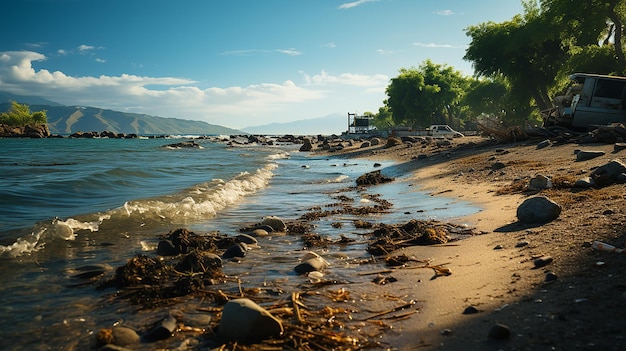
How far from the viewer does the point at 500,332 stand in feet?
10.1

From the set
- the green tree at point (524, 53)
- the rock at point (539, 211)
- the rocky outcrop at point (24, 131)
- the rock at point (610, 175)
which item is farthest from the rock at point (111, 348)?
the rocky outcrop at point (24, 131)

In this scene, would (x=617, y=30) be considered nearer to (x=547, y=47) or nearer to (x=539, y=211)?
(x=547, y=47)

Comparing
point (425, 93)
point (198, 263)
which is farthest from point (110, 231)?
point (425, 93)

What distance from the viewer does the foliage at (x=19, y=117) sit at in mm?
104775

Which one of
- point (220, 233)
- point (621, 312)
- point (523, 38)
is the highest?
point (523, 38)

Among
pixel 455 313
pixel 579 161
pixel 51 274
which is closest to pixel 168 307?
pixel 51 274

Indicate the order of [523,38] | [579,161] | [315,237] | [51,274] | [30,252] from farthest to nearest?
[523,38]
[579,161]
[315,237]
[30,252]
[51,274]

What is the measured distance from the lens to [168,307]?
444cm

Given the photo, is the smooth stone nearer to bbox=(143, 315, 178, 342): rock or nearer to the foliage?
bbox=(143, 315, 178, 342): rock

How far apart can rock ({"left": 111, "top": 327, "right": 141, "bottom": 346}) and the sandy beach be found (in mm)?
2185

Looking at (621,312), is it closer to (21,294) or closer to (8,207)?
(21,294)

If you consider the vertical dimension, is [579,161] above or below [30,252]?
above

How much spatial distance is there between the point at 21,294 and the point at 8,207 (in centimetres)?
778

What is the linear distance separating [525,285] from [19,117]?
130m
